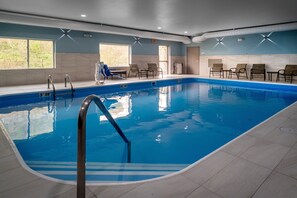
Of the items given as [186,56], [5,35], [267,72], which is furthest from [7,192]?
[186,56]

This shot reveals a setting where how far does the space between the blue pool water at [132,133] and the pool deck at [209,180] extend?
0.42 m

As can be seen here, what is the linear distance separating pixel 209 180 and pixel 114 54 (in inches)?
389

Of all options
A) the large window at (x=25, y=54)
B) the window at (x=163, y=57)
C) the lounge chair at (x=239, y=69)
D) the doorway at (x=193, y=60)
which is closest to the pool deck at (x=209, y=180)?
the large window at (x=25, y=54)

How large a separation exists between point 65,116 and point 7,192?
127 inches

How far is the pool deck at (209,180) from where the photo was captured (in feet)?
5.34

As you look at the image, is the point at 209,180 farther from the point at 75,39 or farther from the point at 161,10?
the point at 75,39

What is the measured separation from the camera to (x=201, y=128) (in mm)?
3939

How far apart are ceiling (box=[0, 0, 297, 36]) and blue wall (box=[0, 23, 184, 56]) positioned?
3.53 feet

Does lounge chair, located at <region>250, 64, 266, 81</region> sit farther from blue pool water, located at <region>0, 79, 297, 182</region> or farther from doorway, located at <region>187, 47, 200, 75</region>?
blue pool water, located at <region>0, 79, 297, 182</region>

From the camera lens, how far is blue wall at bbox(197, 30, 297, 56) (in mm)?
9953

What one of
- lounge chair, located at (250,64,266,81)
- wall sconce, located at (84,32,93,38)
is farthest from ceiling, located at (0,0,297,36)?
lounge chair, located at (250,64,266,81)

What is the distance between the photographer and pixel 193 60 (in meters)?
14.0

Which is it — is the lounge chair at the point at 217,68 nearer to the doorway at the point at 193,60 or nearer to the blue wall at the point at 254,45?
the blue wall at the point at 254,45

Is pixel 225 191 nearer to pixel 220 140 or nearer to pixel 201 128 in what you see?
pixel 220 140
